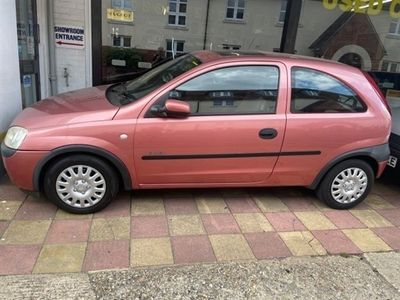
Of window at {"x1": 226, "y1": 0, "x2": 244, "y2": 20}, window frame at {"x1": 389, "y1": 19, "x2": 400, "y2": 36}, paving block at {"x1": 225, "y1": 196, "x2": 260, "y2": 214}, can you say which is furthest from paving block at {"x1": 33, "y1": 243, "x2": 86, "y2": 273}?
window frame at {"x1": 389, "y1": 19, "x2": 400, "y2": 36}

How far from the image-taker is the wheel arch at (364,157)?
3.91 m

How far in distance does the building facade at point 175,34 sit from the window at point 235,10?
0.02m

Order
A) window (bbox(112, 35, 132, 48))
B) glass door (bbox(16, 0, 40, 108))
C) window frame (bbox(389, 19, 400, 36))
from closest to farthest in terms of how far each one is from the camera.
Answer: glass door (bbox(16, 0, 40, 108)) → window (bbox(112, 35, 132, 48)) → window frame (bbox(389, 19, 400, 36))

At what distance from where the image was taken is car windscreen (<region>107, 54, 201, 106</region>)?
3646 millimetres

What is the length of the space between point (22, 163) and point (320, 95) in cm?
286

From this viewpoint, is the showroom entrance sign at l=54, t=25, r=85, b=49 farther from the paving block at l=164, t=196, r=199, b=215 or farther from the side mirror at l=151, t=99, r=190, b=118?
the paving block at l=164, t=196, r=199, b=215

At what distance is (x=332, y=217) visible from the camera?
397 centimetres

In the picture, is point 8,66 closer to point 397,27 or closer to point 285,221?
point 285,221

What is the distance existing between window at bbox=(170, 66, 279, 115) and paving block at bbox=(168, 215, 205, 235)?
1011 millimetres

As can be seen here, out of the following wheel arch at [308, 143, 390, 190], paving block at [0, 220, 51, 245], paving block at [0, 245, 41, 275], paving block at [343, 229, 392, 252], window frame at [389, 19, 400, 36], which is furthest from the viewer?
window frame at [389, 19, 400, 36]

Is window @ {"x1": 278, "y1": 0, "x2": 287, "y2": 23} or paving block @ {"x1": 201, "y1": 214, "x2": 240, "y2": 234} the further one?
window @ {"x1": 278, "y1": 0, "x2": 287, "y2": 23}

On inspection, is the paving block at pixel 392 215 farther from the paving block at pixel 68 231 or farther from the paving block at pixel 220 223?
the paving block at pixel 68 231

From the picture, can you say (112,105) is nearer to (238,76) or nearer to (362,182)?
(238,76)

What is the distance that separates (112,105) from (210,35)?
3704mm
